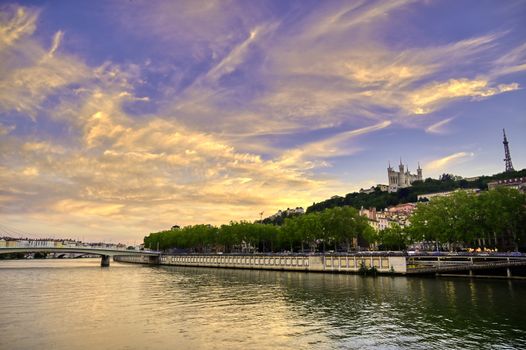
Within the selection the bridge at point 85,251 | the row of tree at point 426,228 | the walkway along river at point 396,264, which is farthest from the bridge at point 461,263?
the bridge at point 85,251

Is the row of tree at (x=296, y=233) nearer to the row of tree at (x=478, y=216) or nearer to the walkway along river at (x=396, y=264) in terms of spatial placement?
the walkway along river at (x=396, y=264)

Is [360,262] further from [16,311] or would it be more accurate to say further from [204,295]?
[16,311]

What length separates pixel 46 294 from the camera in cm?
5731

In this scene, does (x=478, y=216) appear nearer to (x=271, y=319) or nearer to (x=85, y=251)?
(x=271, y=319)

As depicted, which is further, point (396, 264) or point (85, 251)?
point (85, 251)

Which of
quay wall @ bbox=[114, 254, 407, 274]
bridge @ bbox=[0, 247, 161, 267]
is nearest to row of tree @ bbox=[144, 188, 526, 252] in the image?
quay wall @ bbox=[114, 254, 407, 274]

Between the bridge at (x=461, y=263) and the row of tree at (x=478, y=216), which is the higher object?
the row of tree at (x=478, y=216)

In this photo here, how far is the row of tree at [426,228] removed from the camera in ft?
301

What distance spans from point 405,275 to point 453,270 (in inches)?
374

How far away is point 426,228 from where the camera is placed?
106 m

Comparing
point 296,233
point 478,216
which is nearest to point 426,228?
point 478,216

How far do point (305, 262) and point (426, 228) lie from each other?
34.2 m

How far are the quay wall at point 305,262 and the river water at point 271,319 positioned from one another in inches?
1143

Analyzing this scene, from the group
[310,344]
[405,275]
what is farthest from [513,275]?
[310,344]
